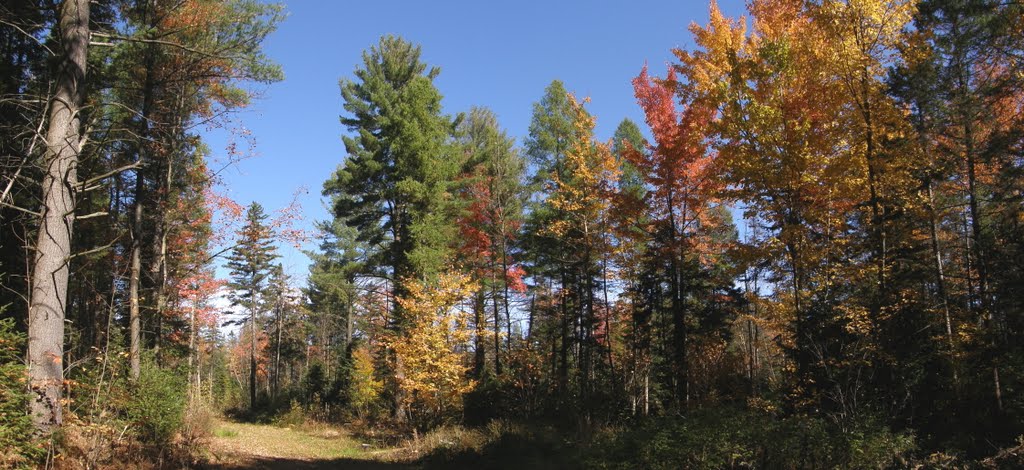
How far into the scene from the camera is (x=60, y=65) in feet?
21.5

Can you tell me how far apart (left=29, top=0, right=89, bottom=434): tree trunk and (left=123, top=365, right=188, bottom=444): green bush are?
10.7 ft

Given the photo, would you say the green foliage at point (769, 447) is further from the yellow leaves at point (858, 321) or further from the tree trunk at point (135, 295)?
the tree trunk at point (135, 295)

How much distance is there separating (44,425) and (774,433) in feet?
30.3

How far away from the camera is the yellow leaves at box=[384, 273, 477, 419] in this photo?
16.1 m

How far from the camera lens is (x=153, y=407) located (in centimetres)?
1000

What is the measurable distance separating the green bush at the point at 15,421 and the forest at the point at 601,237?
32 mm

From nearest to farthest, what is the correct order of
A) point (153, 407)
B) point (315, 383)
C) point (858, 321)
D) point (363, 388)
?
point (153, 407) < point (858, 321) < point (363, 388) < point (315, 383)

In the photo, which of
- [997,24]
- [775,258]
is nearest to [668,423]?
[775,258]

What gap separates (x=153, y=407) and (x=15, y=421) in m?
4.59

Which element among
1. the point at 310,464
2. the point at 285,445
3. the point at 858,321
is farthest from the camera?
the point at 285,445

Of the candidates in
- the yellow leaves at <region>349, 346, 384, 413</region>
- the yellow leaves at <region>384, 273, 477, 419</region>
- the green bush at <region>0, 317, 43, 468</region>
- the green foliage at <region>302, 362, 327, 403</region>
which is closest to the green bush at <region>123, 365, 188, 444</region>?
the green bush at <region>0, 317, 43, 468</region>

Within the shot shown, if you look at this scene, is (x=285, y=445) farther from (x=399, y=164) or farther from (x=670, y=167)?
(x=670, y=167)

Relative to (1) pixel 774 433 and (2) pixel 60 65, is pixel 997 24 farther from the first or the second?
(2) pixel 60 65

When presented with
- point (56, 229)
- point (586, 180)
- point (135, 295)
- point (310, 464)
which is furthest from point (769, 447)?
point (135, 295)
